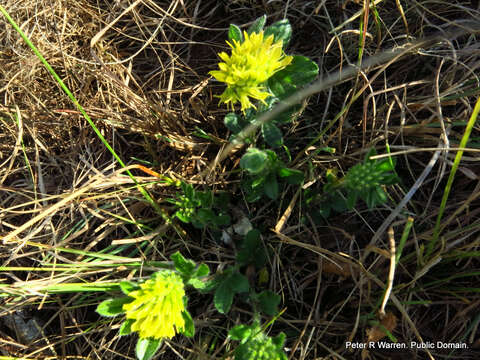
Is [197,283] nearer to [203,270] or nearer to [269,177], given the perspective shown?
[203,270]

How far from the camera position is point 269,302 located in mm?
1805

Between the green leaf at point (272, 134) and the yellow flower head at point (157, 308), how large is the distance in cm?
83

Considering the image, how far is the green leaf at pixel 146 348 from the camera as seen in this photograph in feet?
Result: 5.36

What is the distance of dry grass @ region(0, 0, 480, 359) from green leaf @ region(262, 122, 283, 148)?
20cm

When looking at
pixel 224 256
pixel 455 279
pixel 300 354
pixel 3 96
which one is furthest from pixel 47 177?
pixel 455 279

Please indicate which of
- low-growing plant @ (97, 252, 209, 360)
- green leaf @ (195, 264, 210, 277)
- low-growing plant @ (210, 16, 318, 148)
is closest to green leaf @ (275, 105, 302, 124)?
low-growing plant @ (210, 16, 318, 148)

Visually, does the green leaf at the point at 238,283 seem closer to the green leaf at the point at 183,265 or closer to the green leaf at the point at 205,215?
the green leaf at the point at 183,265

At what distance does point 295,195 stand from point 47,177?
5.21ft

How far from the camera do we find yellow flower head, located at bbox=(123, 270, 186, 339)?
147cm

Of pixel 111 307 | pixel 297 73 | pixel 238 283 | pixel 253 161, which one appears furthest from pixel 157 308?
pixel 297 73

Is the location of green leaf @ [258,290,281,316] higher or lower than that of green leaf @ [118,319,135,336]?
lower

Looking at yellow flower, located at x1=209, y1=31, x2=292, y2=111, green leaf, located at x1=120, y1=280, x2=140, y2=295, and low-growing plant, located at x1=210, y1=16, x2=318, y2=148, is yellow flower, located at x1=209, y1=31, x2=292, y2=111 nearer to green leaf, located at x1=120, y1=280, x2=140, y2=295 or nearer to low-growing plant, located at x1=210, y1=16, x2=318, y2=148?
low-growing plant, located at x1=210, y1=16, x2=318, y2=148

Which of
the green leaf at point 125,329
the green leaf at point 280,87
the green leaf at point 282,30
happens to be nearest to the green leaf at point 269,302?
the green leaf at point 125,329

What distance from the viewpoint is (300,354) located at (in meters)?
1.82
